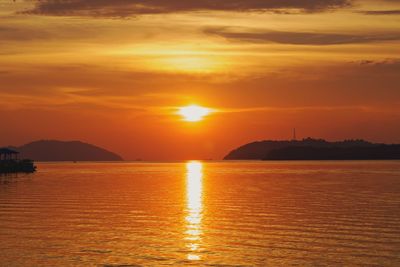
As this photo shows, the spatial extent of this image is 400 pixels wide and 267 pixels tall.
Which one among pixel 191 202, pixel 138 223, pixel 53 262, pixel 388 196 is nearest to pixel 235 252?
pixel 53 262

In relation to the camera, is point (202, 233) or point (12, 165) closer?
point (202, 233)

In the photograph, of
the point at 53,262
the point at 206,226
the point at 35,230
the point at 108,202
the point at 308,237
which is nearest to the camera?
the point at 53,262

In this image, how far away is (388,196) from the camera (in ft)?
231

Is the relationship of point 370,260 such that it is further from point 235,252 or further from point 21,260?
point 21,260

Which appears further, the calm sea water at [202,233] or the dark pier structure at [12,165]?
the dark pier structure at [12,165]

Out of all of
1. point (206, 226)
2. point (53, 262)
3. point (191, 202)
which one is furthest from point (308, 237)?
point (191, 202)

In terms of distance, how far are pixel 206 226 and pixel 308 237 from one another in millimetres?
8996

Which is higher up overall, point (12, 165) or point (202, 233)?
point (12, 165)

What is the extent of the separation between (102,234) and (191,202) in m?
28.6

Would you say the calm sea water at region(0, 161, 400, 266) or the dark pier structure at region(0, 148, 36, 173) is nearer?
the calm sea water at region(0, 161, 400, 266)

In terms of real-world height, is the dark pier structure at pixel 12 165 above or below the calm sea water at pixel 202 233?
above

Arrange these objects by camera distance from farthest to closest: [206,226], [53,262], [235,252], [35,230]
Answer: [206,226], [35,230], [235,252], [53,262]

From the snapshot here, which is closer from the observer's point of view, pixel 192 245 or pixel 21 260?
pixel 21 260

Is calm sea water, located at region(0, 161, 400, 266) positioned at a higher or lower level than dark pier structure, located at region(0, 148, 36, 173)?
lower
